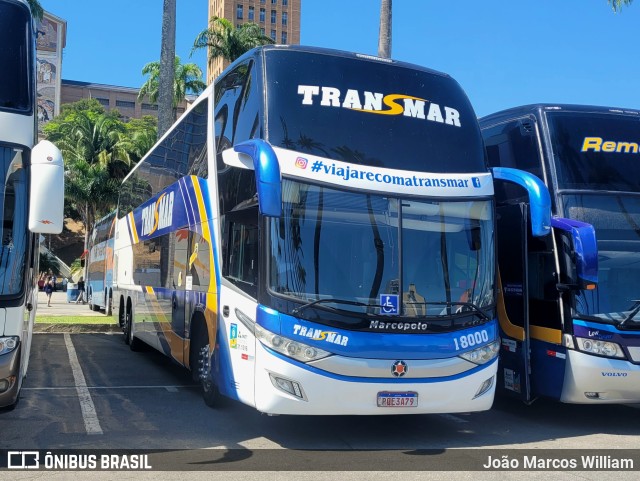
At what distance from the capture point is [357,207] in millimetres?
7590

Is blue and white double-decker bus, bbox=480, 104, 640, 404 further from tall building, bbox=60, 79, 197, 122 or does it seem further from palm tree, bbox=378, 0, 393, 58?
tall building, bbox=60, 79, 197, 122

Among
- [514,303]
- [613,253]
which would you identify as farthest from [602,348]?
[514,303]

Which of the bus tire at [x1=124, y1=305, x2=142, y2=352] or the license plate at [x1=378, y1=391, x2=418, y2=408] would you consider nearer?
the license plate at [x1=378, y1=391, x2=418, y2=408]

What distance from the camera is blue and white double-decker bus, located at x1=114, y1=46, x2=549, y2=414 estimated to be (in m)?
7.22

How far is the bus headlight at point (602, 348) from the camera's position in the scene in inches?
332

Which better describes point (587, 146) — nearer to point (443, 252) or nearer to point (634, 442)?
point (443, 252)

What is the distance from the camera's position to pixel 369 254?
7.49 meters

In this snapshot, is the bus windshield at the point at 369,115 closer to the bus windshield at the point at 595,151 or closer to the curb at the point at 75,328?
the bus windshield at the point at 595,151

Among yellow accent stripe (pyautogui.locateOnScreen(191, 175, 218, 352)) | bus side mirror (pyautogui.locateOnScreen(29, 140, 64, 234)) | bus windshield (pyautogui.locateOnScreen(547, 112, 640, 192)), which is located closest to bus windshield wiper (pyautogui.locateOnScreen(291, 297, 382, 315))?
yellow accent stripe (pyautogui.locateOnScreen(191, 175, 218, 352))

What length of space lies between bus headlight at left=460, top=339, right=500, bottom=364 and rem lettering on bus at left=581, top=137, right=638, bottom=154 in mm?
3015

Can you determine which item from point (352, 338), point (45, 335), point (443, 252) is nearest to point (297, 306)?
point (352, 338)

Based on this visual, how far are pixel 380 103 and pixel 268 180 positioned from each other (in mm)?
2076

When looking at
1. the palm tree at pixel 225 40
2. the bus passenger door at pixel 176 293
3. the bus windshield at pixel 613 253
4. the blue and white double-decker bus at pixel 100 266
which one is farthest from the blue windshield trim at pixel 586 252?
the palm tree at pixel 225 40

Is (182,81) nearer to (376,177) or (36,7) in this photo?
(36,7)
